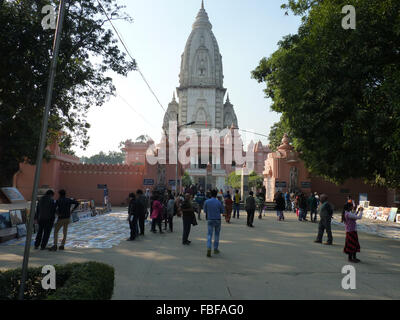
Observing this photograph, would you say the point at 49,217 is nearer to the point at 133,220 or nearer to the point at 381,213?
the point at 133,220

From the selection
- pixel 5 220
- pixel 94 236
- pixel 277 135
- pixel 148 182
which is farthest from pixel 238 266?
pixel 277 135

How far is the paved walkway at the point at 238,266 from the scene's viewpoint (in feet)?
16.4

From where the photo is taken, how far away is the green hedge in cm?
336

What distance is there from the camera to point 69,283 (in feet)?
11.7

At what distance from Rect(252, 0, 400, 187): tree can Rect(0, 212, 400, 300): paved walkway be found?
2937 millimetres

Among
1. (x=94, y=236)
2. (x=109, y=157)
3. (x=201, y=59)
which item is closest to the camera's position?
(x=94, y=236)

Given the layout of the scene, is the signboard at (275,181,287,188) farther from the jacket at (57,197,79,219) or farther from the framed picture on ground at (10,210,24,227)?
the jacket at (57,197,79,219)

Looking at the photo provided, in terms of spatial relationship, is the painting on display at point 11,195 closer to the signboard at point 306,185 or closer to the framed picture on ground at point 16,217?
the framed picture on ground at point 16,217

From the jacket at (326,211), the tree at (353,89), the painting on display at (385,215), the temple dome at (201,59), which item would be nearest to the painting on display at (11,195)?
the tree at (353,89)

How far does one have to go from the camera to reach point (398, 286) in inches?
218

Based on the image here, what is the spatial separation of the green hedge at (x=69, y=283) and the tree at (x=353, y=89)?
823 centimetres

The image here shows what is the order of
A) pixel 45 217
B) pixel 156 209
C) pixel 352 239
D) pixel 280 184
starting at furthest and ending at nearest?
pixel 280 184
pixel 156 209
pixel 45 217
pixel 352 239

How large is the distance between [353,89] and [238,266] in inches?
291
